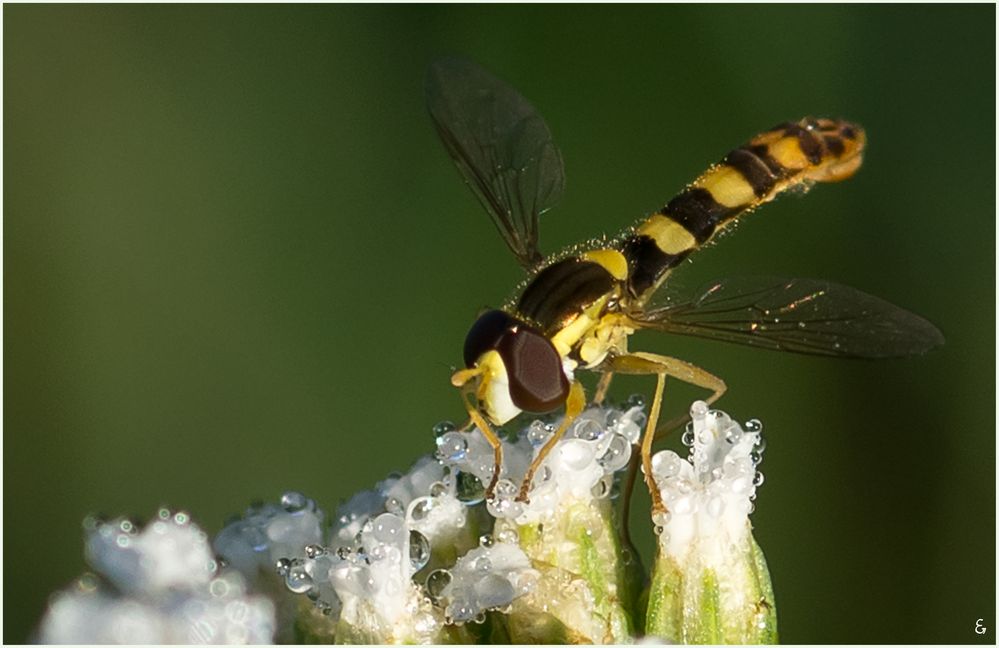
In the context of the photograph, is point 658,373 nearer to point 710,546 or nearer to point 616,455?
point 616,455

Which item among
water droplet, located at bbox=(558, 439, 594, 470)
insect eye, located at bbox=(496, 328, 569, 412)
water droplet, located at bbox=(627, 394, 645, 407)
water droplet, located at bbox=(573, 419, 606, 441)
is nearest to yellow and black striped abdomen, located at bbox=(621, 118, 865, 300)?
water droplet, located at bbox=(627, 394, 645, 407)

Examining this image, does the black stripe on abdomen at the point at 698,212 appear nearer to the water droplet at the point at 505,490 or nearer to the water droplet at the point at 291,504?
the water droplet at the point at 505,490

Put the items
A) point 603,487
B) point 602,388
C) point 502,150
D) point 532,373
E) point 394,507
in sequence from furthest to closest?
1. point 502,150
2. point 602,388
3. point 532,373
4. point 603,487
5. point 394,507

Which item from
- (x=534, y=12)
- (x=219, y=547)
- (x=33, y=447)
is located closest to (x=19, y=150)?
(x=33, y=447)

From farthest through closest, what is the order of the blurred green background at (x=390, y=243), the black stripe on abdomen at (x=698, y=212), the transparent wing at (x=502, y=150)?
the blurred green background at (x=390, y=243), the transparent wing at (x=502, y=150), the black stripe on abdomen at (x=698, y=212)

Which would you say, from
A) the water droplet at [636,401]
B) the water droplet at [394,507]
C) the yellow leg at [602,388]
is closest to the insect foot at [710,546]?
the water droplet at [636,401]

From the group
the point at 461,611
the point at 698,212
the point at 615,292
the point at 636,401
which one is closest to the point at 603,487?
the point at 636,401
